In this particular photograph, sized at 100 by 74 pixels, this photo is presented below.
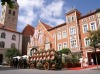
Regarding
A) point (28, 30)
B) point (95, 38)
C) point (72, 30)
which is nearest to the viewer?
point (95, 38)

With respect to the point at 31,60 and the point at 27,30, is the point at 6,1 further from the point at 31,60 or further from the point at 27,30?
the point at 27,30

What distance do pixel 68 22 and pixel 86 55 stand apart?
32.7 ft

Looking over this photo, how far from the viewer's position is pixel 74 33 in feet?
113

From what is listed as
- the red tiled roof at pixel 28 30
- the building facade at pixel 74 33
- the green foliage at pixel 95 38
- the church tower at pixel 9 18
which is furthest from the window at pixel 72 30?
the church tower at pixel 9 18

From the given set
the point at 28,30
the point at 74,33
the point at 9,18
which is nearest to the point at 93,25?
the point at 74,33

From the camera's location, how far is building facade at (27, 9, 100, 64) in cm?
3159

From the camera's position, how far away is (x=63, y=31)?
3819 cm

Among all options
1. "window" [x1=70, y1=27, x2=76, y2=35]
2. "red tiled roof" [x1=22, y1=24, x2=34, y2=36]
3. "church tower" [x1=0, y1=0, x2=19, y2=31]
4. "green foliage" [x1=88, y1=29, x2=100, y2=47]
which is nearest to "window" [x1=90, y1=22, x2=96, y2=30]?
"window" [x1=70, y1=27, x2=76, y2=35]

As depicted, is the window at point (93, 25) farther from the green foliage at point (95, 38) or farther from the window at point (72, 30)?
the green foliage at point (95, 38)

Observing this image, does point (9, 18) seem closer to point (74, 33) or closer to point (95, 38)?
point (74, 33)

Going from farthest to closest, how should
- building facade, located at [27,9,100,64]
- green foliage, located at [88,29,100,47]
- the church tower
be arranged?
the church tower → building facade, located at [27,9,100,64] → green foliage, located at [88,29,100,47]

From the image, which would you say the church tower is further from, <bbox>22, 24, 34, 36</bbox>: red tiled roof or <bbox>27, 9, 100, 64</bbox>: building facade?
<bbox>27, 9, 100, 64</bbox>: building facade

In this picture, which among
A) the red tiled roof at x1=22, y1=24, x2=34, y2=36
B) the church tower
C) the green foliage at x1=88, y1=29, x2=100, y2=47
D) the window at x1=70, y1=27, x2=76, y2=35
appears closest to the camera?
the green foliage at x1=88, y1=29, x2=100, y2=47

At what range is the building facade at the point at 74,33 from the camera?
1244 inches
